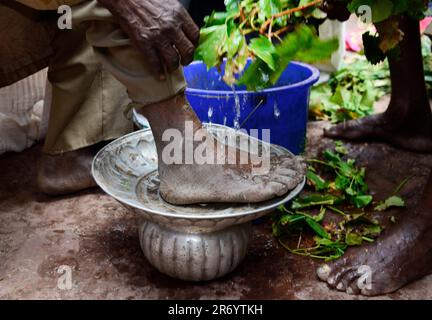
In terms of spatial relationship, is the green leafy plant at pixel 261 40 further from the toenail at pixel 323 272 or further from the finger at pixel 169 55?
the toenail at pixel 323 272

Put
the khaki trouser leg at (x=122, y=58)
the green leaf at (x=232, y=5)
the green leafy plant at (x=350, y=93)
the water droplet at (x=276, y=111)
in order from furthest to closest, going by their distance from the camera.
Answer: the green leafy plant at (x=350, y=93) < the water droplet at (x=276, y=111) < the green leaf at (x=232, y=5) < the khaki trouser leg at (x=122, y=58)

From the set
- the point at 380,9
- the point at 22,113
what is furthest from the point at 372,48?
the point at 22,113

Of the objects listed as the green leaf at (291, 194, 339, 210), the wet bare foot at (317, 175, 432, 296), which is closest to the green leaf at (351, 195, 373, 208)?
the green leaf at (291, 194, 339, 210)

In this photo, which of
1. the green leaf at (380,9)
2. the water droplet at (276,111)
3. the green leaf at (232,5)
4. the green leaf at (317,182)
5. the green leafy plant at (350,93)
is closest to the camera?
the green leaf at (380,9)

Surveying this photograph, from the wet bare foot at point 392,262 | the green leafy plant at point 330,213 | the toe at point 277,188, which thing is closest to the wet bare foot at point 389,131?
the green leafy plant at point 330,213

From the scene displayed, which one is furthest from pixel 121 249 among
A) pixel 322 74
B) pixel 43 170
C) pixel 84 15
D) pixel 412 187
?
pixel 322 74

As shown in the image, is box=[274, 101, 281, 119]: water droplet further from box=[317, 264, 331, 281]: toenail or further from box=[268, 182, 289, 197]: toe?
box=[317, 264, 331, 281]: toenail

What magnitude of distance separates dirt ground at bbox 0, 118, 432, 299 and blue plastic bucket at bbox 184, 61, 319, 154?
1.30 feet

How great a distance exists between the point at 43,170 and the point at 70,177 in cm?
12

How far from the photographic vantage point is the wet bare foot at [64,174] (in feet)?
7.44

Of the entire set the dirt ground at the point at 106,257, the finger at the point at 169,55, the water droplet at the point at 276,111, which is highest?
the finger at the point at 169,55

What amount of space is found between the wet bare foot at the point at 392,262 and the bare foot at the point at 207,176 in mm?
318

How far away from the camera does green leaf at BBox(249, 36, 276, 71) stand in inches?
58.6

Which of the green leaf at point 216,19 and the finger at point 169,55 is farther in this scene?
the green leaf at point 216,19
